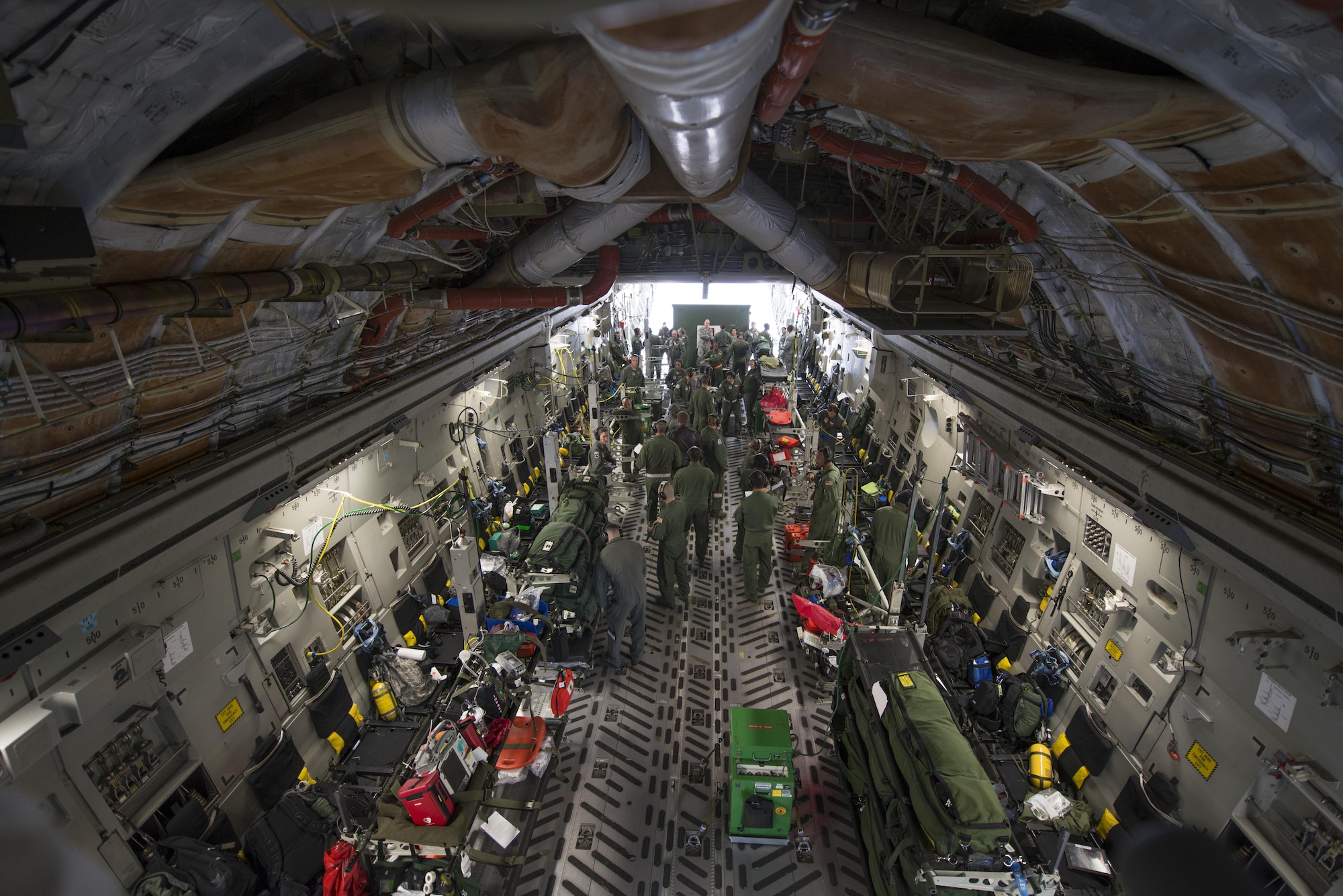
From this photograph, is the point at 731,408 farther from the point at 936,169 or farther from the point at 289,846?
the point at 289,846

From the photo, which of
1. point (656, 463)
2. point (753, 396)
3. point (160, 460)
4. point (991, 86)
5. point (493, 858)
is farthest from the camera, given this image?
point (753, 396)

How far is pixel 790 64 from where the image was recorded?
200 cm

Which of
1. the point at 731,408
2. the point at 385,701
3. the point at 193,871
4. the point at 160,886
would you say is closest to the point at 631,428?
the point at 731,408

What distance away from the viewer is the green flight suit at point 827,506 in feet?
25.0

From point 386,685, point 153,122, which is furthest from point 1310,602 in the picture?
point 386,685

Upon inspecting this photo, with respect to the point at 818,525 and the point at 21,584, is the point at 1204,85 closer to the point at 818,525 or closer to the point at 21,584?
the point at 21,584

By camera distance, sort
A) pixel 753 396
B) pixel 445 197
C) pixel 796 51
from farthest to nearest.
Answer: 1. pixel 753 396
2. pixel 445 197
3. pixel 796 51

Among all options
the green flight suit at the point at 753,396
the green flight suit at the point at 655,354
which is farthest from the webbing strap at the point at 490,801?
the green flight suit at the point at 655,354

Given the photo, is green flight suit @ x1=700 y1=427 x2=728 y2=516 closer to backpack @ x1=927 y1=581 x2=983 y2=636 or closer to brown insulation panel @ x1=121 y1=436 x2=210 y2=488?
backpack @ x1=927 y1=581 x2=983 y2=636

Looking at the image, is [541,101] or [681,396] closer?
[541,101]

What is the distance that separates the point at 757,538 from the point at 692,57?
243 inches

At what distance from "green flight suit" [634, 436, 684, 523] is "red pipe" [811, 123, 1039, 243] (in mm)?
5166

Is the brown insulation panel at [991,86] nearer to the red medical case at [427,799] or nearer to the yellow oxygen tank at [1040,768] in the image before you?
the red medical case at [427,799]

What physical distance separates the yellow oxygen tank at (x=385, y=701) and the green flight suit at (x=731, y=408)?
8.43 meters
